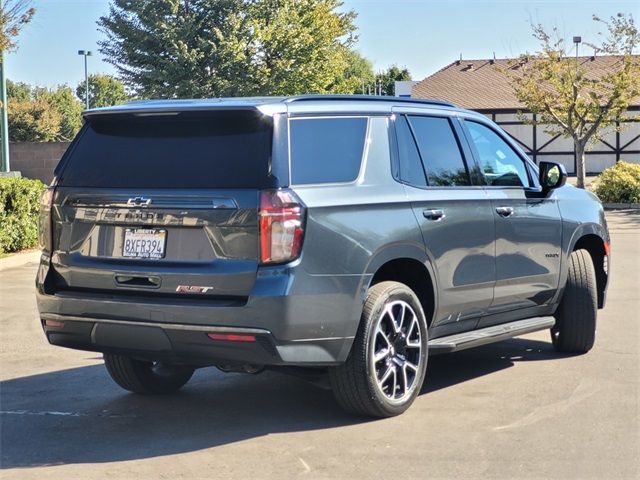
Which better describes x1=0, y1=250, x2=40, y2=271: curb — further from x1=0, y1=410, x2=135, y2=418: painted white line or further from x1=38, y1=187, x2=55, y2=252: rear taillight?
x1=38, y1=187, x2=55, y2=252: rear taillight

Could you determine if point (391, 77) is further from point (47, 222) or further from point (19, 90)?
point (47, 222)

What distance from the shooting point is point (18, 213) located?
1488 centimetres

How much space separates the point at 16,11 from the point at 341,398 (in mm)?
11957

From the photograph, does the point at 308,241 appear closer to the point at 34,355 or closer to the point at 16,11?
the point at 34,355

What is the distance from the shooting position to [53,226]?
5.82 m

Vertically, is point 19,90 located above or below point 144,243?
above

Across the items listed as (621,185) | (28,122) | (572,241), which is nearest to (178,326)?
(572,241)

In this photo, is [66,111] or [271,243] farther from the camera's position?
[66,111]

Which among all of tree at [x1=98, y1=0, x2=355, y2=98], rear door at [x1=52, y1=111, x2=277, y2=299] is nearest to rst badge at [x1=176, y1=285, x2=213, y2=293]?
rear door at [x1=52, y1=111, x2=277, y2=299]

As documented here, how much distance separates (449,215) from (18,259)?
962cm

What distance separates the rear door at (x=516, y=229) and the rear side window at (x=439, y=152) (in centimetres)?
25

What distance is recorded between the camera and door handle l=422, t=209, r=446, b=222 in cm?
604

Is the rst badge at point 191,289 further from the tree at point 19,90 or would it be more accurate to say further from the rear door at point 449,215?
the tree at point 19,90

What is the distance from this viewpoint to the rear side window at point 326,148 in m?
5.39
